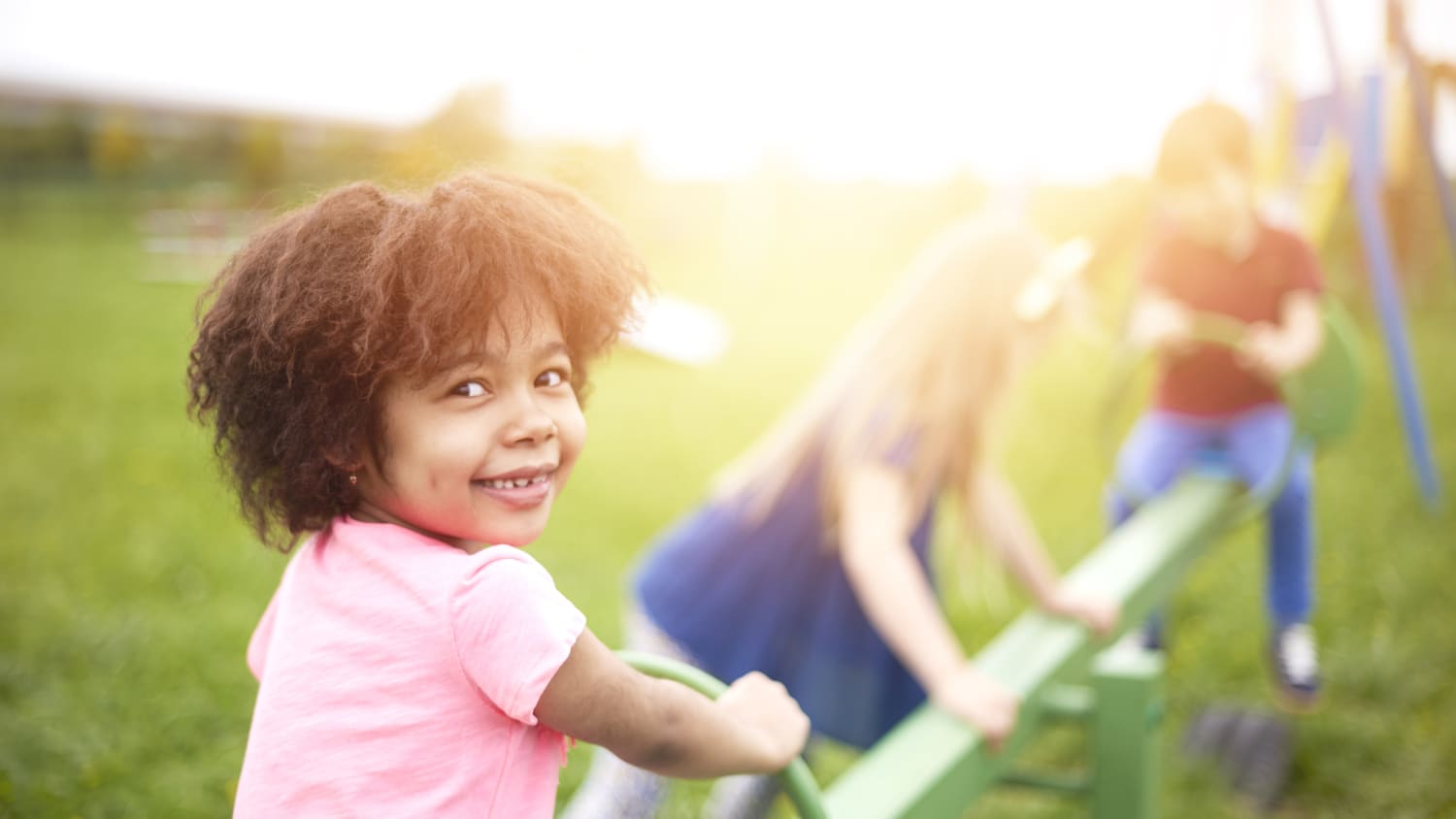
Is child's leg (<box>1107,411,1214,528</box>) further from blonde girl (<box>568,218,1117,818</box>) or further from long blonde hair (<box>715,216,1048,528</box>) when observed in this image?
long blonde hair (<box>715,216,1048,528</box>)

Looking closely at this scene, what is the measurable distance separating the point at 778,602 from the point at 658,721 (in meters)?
1.19

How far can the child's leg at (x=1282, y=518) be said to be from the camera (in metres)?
3.02

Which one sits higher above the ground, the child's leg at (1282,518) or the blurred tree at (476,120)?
the blurred tree at (476,120)

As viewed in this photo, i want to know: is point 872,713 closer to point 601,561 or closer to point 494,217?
point 494,217

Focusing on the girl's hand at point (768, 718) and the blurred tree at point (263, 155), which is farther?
the blurred tree at point (263, 155)

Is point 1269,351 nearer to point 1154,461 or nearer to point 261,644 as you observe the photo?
point 1154,461

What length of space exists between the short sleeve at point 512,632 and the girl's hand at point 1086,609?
151 cm

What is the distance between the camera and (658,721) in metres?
0.89

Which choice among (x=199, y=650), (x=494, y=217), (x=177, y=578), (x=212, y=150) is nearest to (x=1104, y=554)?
(x=494, y=217)

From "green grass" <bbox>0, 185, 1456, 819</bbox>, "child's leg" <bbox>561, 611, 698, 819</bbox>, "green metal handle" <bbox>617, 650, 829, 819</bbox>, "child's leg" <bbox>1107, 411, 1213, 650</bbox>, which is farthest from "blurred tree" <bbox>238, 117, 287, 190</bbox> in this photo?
"green metal handle" <bbox>617, 650, 829, 819</bbox>

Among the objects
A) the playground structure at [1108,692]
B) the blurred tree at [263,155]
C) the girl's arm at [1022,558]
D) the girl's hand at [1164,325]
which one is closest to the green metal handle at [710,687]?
the playground structure at [1108,692]

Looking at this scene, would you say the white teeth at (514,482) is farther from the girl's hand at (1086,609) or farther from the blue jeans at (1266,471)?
the blue jeans at (1266,471)

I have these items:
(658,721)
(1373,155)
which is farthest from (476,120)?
(658,721)

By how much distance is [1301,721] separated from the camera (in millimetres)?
3018
